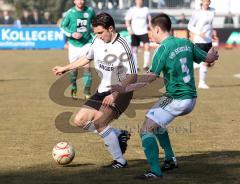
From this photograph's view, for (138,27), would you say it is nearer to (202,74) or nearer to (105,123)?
(202,74)

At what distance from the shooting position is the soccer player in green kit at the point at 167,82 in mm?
7902

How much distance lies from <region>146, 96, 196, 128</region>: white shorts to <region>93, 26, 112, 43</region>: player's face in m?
1.14

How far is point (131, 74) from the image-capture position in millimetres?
8617

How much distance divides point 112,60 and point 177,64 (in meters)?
1.18

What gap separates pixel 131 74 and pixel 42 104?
23.7 feet

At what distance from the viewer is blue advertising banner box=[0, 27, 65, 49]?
38.5 metres

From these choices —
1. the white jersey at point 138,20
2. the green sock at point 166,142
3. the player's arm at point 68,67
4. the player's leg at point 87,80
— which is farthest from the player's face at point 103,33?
the white jersey at point 138,20

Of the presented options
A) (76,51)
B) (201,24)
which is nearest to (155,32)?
(76,51)

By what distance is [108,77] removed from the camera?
895cm

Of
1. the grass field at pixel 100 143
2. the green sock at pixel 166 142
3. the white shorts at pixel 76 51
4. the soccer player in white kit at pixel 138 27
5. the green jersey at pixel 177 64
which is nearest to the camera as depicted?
the green jersey at pixel 177 64

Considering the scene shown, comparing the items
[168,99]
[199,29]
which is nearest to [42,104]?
[199,29]

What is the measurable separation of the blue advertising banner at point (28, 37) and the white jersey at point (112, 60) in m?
29.9

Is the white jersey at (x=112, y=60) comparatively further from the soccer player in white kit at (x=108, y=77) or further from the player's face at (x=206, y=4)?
the player's face at (x=206, y=4)

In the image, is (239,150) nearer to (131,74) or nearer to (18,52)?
(131,74)
